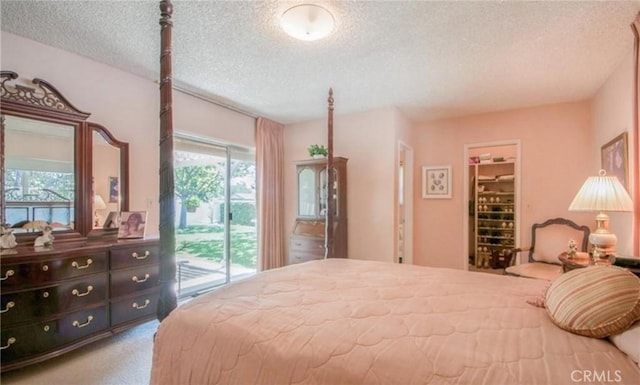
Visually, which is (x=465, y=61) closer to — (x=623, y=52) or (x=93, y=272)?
(x=623, y=52)

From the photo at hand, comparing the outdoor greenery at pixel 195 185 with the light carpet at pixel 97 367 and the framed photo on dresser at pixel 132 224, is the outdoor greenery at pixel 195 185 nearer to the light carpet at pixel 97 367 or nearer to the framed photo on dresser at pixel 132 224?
the framed photo on dresser at pixel 132 224

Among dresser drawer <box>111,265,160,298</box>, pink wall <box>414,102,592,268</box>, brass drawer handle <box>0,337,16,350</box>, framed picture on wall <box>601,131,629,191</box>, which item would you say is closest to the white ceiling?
pink wall <box>414,102,592,268</box>

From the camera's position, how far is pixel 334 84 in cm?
314

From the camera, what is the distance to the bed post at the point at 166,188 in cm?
146

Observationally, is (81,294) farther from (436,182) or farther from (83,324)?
(436,182)

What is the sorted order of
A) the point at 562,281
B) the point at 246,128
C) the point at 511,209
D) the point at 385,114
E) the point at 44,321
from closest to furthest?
the point at 562,281, the point at 44,321, the point at 385,114, the point at 246,128, the point at 511,209

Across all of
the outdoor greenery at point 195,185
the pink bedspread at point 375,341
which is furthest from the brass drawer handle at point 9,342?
the outdoor greenery at point 195,185

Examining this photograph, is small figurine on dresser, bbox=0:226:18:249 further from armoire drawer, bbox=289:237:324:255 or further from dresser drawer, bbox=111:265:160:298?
armoire drawer, bbox=289:237:324:255

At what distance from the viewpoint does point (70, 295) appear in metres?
2.14

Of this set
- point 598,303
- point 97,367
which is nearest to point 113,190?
point 97,367

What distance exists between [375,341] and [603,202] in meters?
2.23

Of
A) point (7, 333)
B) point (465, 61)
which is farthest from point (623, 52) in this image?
point (7, 333)

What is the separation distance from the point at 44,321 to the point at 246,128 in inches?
118

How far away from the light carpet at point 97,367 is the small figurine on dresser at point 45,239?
2.84 ft
